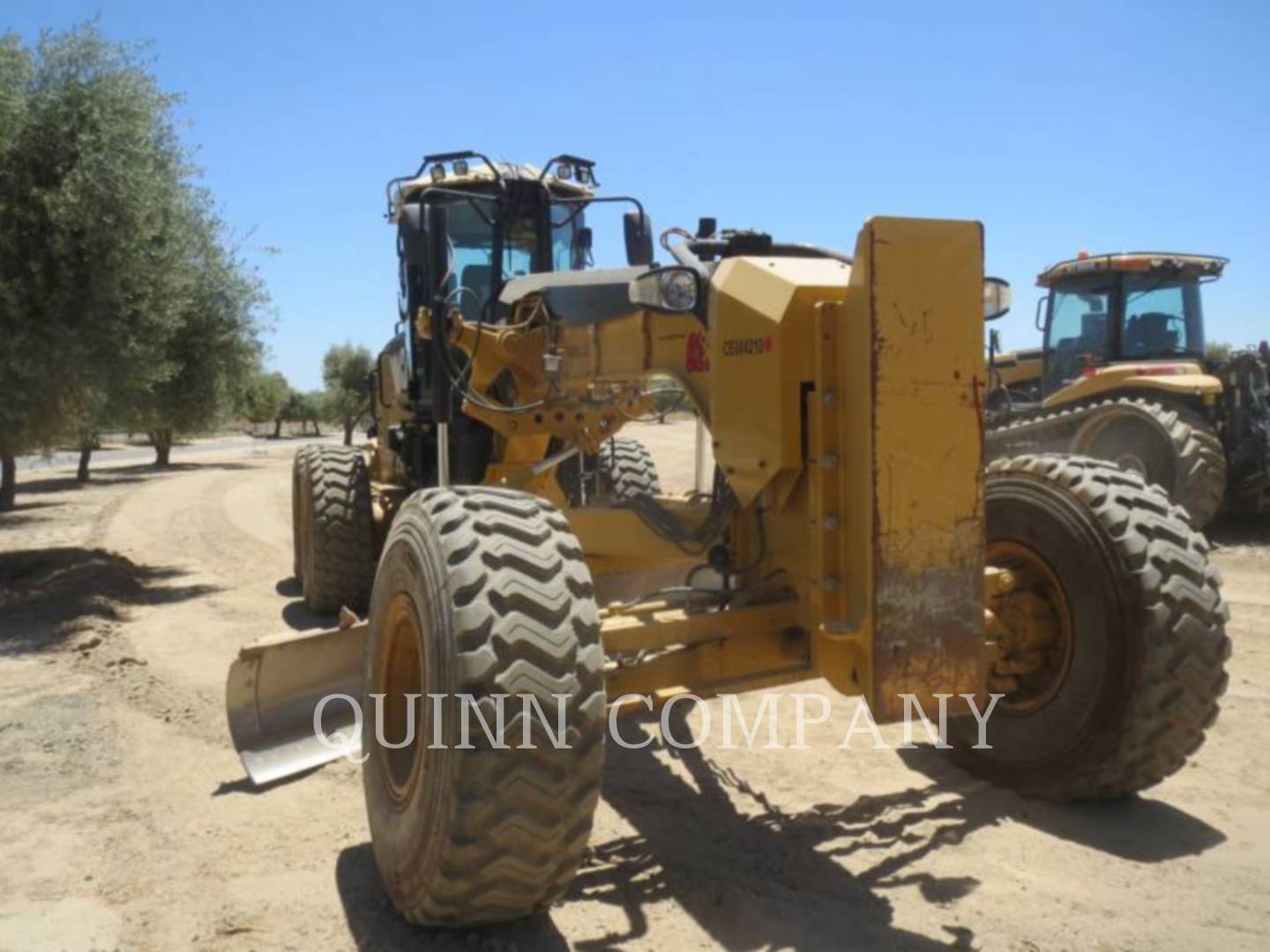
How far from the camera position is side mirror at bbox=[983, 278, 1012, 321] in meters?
3.91

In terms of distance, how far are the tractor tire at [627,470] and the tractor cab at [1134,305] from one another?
22.3ft

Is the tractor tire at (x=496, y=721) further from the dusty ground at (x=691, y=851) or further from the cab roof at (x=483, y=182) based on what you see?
the cab roof at (x=483, y=182)

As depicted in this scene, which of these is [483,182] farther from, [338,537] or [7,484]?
[7,484]

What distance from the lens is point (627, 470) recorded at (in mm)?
7941

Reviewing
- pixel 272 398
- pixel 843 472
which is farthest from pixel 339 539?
pixel 272 398

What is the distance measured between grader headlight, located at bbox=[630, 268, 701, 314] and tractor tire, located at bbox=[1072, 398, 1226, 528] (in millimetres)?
8479

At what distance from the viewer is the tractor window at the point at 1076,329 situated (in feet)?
41.9

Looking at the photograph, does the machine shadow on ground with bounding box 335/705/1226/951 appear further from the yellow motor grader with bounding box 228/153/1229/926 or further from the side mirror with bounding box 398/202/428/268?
the side mirror with bounding box 398/202/428/268

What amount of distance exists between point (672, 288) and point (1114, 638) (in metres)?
2.12

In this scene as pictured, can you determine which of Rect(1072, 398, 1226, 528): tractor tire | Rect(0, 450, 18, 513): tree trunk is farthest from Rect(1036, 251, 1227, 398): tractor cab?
Rect(0, 450, 18, 513): tree trunk

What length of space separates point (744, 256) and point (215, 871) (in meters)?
3.01

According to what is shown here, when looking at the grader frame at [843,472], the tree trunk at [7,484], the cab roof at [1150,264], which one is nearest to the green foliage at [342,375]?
the tree trunk at [7,484]

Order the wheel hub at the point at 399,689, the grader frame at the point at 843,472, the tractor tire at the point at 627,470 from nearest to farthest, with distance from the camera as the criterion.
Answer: the grader frame at the point at 843,472 → the wheel hub at the point at 399,689 → the tractor tire at the point at 627,470

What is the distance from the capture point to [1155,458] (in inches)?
442
